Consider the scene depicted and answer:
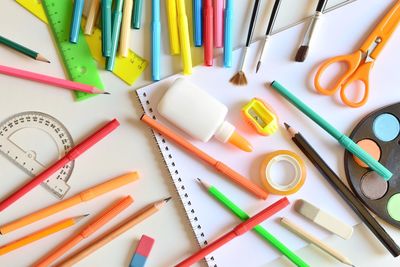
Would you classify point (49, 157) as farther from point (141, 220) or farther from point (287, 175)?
point (287, 175)

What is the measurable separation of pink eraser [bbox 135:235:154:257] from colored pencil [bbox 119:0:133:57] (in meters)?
0.29

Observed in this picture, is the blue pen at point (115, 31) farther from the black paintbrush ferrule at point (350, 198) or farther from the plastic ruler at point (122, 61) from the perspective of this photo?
the black paintbrush ferrule at point (350, 198)

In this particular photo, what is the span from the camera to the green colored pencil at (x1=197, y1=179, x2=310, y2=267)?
2.61ft

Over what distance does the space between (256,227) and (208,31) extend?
1.04 feet

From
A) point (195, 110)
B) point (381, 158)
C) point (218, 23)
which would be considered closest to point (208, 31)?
point (218, 23)

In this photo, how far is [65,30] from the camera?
0.80 meters

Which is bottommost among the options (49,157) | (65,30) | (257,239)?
(257,239)

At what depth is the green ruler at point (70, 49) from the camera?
2.60ft

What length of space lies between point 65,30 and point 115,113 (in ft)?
0.50

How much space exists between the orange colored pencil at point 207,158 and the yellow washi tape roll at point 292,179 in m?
0.02

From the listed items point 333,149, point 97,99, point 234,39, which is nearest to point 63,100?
point 97,99

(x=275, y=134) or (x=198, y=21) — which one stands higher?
(x=198, y=21)

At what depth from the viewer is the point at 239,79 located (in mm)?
800

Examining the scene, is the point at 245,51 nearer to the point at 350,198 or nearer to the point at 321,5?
the point at 321,5
